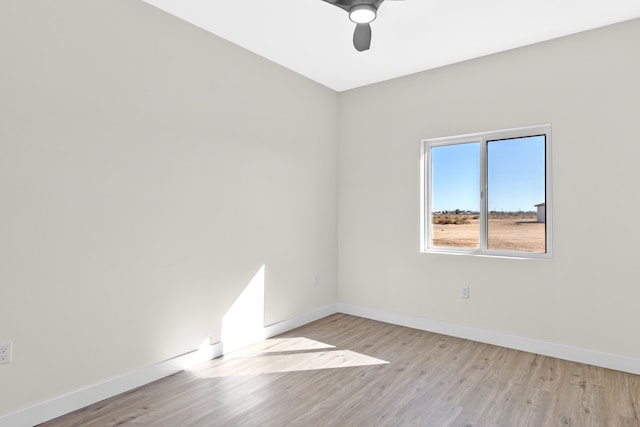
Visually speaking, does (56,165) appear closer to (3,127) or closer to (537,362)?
(3,127)

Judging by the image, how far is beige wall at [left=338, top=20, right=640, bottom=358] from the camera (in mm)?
2678

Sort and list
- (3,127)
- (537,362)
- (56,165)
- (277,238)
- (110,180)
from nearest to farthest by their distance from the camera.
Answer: (3,127) → (56,165) → (110,180) → (537,362) → (277,238)

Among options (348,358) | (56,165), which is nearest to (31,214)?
(56,165)

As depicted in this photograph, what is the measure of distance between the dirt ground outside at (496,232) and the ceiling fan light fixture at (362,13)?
7.15ft

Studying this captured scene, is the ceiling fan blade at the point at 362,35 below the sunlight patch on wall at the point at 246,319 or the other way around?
the other way around

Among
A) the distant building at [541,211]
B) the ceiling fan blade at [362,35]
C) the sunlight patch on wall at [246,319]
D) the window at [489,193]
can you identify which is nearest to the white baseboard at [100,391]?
the sunlight patch on wall at [246,319]

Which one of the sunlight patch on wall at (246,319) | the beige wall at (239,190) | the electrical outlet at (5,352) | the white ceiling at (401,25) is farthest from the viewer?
the sunlight patch on wall at (246,319)

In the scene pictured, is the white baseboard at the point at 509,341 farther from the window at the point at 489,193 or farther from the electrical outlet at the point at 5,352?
the electrical outlet at the point at 5,352

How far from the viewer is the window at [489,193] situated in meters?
3.10

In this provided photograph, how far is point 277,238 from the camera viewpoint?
3.49 meters

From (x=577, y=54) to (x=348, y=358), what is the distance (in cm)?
300

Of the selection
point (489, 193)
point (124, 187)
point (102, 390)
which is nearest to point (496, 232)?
point (489, 193)

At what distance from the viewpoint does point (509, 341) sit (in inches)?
123

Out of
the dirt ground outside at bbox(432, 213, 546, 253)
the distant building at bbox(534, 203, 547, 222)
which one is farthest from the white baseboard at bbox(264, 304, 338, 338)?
the distant building at bbox(534, 203, 547, 222)
